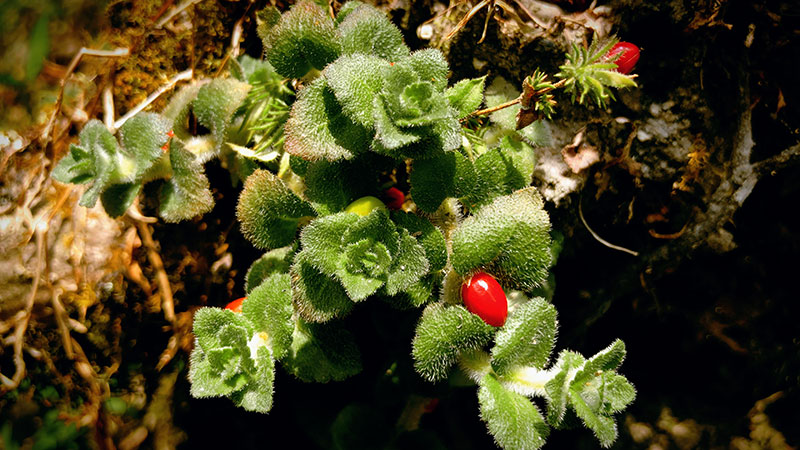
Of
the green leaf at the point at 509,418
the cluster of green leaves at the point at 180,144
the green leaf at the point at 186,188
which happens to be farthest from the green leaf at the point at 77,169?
the green leaf at the point at 509,418

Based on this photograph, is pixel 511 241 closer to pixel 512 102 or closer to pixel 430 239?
pixel 430 239

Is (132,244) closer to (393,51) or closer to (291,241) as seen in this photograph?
(291,241)

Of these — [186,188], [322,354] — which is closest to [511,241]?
[322,354]

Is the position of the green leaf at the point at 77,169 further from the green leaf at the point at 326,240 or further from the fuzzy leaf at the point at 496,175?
the fuzzy leaf at the point at 496,175

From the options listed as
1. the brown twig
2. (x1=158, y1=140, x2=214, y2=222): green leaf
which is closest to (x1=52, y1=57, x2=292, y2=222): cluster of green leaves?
(x1=158, y1=140, x2=214, y2=222): green leaf

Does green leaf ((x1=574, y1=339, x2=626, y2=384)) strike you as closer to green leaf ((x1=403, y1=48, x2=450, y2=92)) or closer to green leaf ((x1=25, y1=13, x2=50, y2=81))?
green leaf ((x1=403, y1=48, x2=450, y2=92))
